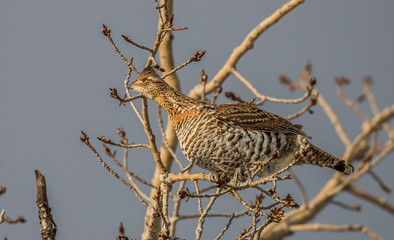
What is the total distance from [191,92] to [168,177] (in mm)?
4771

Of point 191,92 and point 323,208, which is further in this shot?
point 323,208

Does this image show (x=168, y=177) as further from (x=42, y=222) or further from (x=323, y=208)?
(x=323, y=208)

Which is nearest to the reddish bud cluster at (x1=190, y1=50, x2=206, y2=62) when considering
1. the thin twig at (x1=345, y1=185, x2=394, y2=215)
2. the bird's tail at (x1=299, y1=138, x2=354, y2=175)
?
the bird's tail at (x1=299, y1=138, x2=354, y2=175)

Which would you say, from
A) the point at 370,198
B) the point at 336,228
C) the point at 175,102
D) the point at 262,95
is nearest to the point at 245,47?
the point at 262,95

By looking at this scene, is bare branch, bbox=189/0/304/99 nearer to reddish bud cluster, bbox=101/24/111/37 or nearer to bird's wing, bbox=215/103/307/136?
bird's wing, bbox=215/103/307/136

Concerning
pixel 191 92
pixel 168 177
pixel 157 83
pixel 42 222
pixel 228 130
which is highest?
pixel 191 92

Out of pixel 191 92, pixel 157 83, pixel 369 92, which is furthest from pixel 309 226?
pixel 157 83

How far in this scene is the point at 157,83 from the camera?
373 inches

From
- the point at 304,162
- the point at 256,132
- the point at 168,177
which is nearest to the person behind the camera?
the point at 168,177

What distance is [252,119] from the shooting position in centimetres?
898

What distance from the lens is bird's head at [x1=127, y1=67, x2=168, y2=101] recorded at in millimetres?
9242

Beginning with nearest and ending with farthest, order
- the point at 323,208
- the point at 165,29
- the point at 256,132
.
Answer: the point at 165,29, the point at 256,132, the point at 323,208

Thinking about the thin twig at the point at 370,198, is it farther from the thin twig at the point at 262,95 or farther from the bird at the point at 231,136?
the bird at the point at 231,136

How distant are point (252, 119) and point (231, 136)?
25.2 inches
